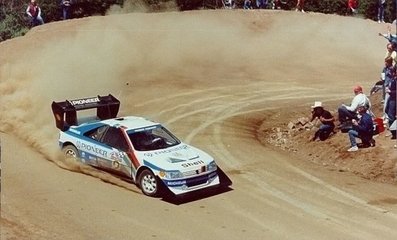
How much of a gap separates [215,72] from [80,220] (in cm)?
1664

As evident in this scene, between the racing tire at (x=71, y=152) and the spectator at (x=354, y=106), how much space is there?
24.4ft

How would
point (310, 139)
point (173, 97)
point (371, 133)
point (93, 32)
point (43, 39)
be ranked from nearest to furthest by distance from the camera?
point (371, 133)
point (310, 139)
point (173, 97)
point (43, 39)
point (93, 32)

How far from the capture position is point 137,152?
16766mm

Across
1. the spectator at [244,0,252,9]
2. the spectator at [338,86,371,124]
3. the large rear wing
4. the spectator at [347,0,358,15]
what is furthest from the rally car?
the spectator at [347,0,358,15]

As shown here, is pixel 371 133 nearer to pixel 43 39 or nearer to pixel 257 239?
pixel 257 239

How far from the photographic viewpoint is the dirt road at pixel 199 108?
49.6 feet

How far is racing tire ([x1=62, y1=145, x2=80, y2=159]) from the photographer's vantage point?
18.2m

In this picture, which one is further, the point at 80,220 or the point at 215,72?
the point at 215,72

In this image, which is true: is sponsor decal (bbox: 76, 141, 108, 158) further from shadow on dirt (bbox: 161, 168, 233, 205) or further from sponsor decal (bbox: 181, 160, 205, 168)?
sponsor decal (bbox: 181, 160, 205, 168)

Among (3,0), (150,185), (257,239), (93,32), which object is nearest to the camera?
(257,239)

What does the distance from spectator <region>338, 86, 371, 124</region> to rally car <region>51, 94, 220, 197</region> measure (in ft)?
15.8

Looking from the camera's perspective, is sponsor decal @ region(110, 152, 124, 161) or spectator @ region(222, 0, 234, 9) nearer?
sponsor decal @ region(110, 152, 124, 161)

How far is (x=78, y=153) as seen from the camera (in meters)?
18.1

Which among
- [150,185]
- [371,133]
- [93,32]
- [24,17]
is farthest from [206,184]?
[24,17]
